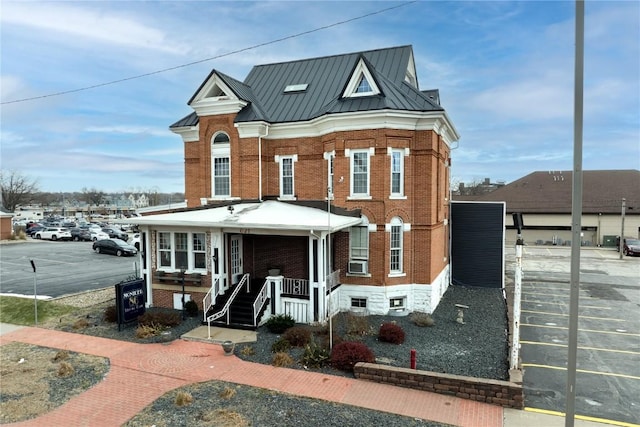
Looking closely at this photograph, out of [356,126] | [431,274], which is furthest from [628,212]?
[356,126]

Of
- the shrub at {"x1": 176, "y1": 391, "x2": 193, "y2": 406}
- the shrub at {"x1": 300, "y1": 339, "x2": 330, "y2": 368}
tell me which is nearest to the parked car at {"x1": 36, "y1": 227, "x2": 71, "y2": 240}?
the shrub at {"x1": 300, "y1": 339, "x2": 330, "y2": 368}

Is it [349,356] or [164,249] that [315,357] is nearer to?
[349,356]

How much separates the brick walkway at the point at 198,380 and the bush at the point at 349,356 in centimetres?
47

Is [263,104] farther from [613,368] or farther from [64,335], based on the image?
[613,368]

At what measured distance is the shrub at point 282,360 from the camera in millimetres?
11508

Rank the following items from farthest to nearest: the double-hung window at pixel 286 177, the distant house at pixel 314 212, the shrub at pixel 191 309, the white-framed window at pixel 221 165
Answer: the white-framed window at pixel 221 165 → the double-hung window at pixel 286 177 → the shrub at pixel 191 309 → the distant house at pixel 314 212

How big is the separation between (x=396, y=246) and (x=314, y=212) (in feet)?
12.9

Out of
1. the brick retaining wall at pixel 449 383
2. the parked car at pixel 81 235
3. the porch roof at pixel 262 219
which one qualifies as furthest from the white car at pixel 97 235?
the brick retaining wall at pixel 449 383

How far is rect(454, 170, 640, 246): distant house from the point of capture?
156ft

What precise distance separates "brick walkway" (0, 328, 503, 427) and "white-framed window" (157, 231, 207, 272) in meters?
4.61

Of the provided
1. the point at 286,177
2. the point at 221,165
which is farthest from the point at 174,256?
the point at 286,177

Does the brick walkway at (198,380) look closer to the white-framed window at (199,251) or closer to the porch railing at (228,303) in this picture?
the porch railing at (228,303)

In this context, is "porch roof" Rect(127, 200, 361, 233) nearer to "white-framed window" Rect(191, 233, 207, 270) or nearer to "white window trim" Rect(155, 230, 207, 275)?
"white window trim" Rect(155, 230, 207, 275)

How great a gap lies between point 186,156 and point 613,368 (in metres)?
20.2
